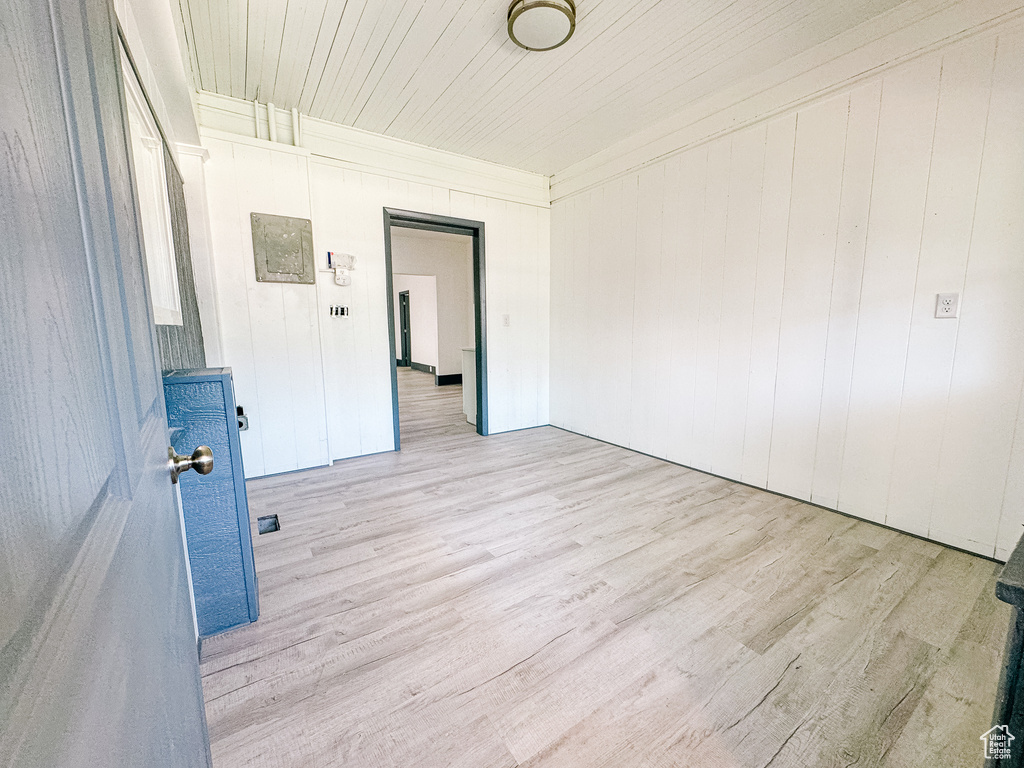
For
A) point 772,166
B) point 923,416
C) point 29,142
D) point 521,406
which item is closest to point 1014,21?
point 772,166

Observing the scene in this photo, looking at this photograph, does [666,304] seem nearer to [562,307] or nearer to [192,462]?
[562,307]

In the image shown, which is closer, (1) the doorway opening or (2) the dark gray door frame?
(2) the dark gray door frame

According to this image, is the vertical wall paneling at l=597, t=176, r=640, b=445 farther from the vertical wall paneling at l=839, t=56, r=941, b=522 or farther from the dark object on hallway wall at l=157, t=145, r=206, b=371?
the dark object on hallway wall at l=157, t=145, r=206, b=371

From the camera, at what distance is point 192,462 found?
784mm

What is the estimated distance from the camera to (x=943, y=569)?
1.93 metres

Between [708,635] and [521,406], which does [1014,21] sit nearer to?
[708,635]

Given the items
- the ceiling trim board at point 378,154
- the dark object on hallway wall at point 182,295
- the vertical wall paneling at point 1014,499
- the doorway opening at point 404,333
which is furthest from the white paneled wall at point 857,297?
the doorway opening at point 404,333

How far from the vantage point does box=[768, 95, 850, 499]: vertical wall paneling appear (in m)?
2.37

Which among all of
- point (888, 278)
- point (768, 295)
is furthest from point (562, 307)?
point (888, 278)

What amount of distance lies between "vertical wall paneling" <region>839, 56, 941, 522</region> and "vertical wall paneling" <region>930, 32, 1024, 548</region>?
21cm

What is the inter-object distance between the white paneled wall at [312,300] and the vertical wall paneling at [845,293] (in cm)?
280

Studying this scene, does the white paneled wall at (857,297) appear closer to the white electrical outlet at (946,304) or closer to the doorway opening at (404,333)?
the white electrical outlet at (946,304)

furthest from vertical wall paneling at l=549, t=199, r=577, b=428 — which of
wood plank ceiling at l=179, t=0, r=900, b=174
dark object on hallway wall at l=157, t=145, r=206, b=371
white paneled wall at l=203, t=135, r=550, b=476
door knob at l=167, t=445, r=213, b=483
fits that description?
door knob at l=167, t=445, r=213, b=483

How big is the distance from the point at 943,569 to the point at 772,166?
245 cm
